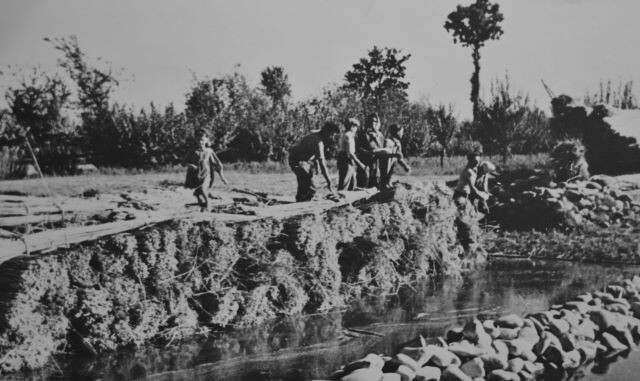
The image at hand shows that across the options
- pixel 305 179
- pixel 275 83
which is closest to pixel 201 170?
pixel 305 179

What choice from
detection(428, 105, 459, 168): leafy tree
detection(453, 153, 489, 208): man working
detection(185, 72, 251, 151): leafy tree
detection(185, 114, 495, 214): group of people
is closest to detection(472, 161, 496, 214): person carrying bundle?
detection(185, 114, 495, 214): group of people

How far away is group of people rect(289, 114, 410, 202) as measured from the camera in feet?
27.6

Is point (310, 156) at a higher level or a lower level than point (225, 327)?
higher

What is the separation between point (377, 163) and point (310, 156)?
7.44ft

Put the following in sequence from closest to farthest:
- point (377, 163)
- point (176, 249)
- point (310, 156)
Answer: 1. point (176, 249)
2. point (310, 156)
3. point (377, 163)

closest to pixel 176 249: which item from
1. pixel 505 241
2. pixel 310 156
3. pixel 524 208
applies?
pixel 310 156

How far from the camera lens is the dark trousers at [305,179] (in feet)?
27.7

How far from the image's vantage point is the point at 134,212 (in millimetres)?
6980

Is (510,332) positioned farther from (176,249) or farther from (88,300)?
(88,300)

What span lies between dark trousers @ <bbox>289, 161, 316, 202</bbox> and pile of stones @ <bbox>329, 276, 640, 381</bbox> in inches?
142

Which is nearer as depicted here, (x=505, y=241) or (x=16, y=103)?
(x=16, y=103)

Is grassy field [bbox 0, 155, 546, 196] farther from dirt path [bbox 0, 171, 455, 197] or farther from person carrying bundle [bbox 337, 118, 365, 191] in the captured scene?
person carrying bundle [bbox 337, 118, 365, 191]

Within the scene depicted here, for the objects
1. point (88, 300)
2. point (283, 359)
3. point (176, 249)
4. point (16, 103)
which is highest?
point (16, 103)

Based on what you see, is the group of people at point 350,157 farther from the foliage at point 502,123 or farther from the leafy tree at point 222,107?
the foliage at point 502,123
